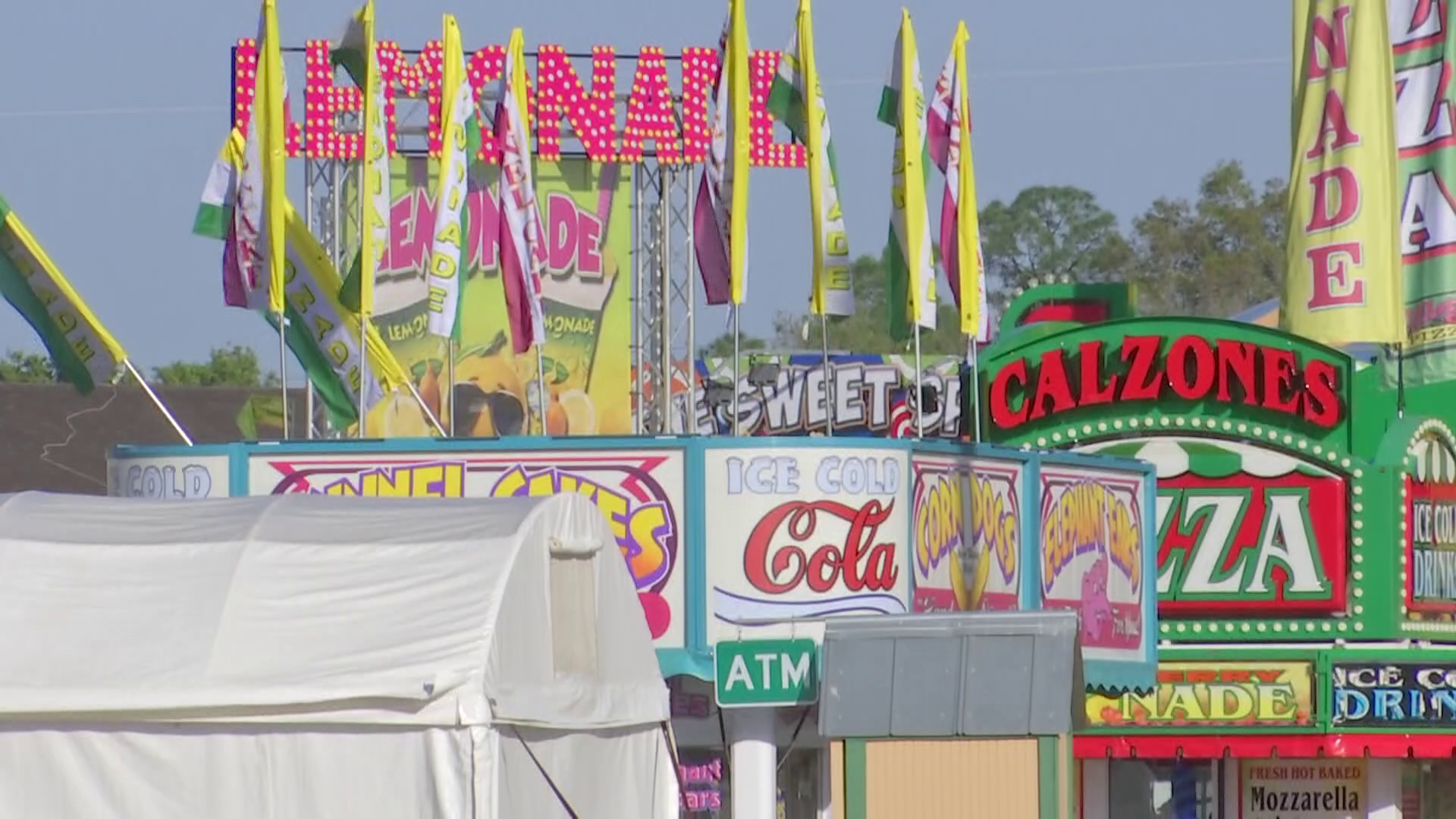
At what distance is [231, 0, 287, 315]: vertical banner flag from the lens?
875 inches

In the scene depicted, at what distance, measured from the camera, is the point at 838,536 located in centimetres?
1934

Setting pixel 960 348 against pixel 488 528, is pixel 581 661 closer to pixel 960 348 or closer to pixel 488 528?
pixel 488 528

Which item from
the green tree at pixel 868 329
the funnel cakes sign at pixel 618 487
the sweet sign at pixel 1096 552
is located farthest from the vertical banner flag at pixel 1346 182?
the green tree at pixel 868 329

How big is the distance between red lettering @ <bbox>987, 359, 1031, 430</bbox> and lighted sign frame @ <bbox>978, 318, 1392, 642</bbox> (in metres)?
0.08

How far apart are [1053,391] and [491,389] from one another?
1965cm

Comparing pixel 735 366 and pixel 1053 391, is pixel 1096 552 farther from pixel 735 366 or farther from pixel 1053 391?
pixel 1053 391

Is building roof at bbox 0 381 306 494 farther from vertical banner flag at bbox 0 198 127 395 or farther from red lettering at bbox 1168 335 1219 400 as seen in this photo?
red lettering at bbox 1168 335 1219 400

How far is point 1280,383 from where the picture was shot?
26.5m

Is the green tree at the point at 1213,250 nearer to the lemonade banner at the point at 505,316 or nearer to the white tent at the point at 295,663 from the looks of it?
the lemonade banner at the point at 505,316

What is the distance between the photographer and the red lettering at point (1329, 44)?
22891mm

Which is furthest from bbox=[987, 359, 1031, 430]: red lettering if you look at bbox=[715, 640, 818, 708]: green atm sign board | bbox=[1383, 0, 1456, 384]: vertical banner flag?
bbox=[715, 640, 818, 708]: green atm sign board

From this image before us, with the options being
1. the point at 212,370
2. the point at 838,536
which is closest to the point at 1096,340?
the point at 838,536

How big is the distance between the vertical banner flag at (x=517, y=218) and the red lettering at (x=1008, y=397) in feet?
18.5

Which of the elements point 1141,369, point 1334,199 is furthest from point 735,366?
point 1141,369
